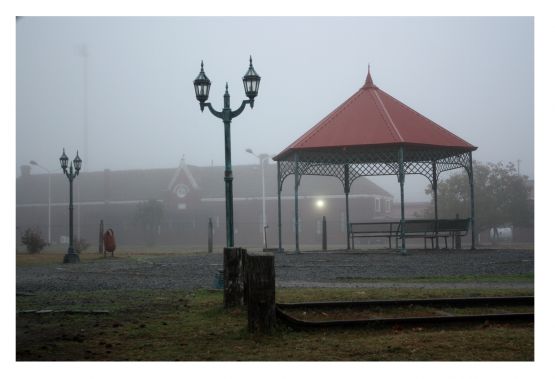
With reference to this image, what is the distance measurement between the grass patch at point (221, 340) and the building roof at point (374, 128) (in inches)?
542

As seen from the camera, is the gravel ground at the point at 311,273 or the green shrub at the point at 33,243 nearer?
the gravel ground at the point at 311,273

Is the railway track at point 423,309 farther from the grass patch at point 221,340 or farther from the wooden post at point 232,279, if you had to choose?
the wooden post at point 232,279

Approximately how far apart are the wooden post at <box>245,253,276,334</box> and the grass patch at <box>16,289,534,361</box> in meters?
0.15

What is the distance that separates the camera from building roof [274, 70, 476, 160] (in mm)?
22266

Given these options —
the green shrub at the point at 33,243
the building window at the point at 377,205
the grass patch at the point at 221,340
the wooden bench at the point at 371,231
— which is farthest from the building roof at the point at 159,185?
the grass patch at the point at 221,340

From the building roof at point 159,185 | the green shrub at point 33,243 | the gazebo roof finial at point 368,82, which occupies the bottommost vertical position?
the green shrub at point 33,243

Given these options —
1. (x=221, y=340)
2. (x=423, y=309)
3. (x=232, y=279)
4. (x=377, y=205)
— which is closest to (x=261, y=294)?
(x=221, y=340)

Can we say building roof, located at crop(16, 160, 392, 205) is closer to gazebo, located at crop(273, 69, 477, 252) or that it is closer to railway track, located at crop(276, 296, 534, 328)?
gazebo, located at crop(273, 69, 477, 252)

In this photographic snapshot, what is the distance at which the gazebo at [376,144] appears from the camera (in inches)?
878

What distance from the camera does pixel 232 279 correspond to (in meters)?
9.48

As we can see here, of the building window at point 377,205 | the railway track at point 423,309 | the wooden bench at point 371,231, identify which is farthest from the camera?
the building window at point 377,205

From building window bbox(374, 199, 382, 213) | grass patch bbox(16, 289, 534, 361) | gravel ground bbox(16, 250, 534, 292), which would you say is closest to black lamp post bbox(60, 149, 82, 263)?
gravel ground bbox(16, 250, 534, 292)

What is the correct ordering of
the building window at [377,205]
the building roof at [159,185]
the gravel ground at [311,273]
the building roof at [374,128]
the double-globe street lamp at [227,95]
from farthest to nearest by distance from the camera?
the building roof at [159,185]
the building window at [377,205]
the building roof at [374,128]
the gravel ground at [311,273]
the double-globe street lamp at [227,95]
